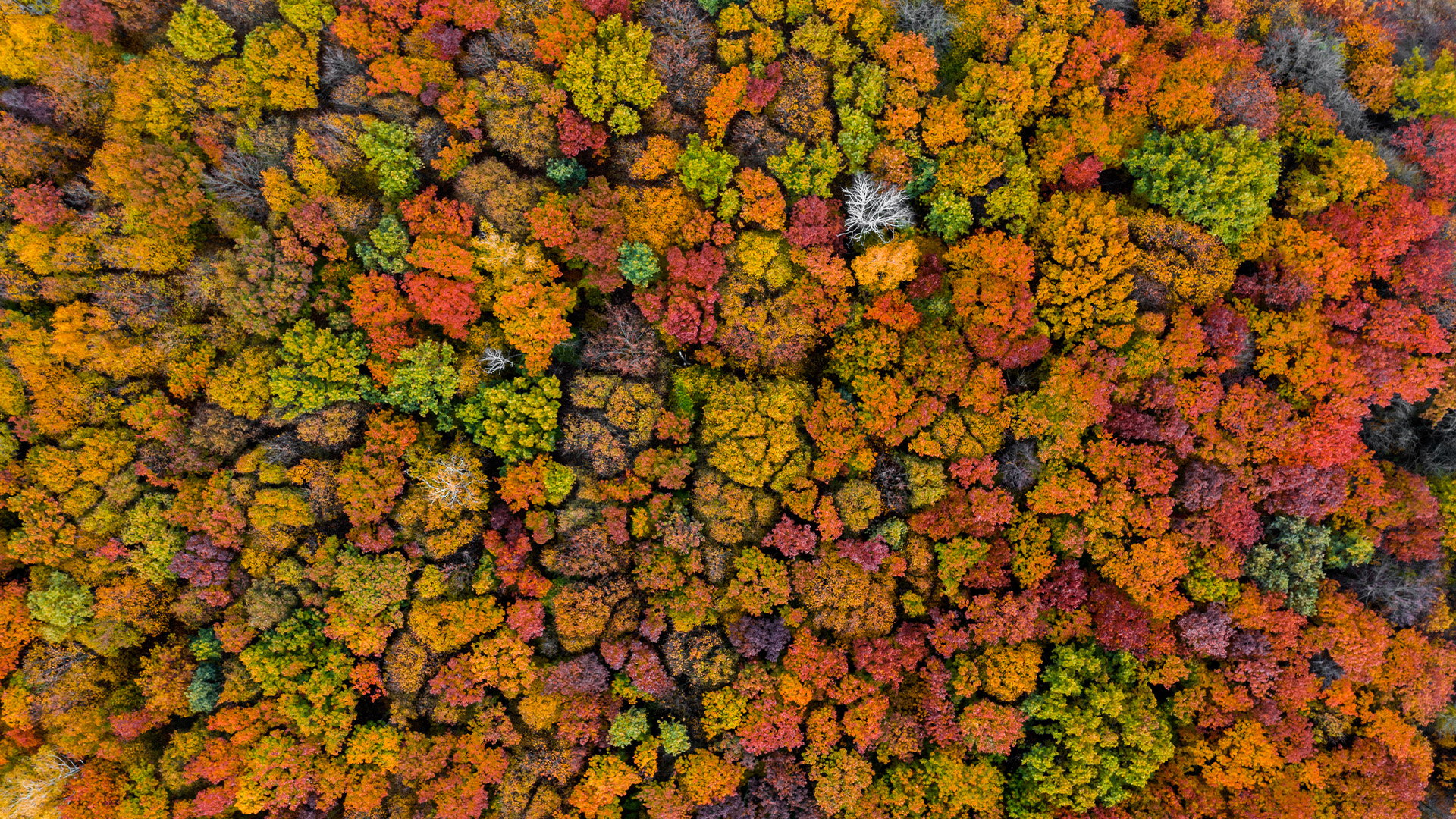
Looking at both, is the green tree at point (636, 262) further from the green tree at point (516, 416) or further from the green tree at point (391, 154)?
the green tree at point (391, 154)

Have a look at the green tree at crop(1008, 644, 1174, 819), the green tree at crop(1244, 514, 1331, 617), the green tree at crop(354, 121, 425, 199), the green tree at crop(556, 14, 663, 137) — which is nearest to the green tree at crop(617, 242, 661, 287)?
the green tree at crop(556, 14, 663, 137)

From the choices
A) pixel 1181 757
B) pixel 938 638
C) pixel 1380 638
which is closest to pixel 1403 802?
pixel 1380 638

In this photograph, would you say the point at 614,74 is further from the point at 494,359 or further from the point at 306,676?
the point at 306,676

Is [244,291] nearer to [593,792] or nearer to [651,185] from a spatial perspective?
[651,185]

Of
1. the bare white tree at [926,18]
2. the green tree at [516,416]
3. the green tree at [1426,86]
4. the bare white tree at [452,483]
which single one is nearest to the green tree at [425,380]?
the green tree at [516,416]

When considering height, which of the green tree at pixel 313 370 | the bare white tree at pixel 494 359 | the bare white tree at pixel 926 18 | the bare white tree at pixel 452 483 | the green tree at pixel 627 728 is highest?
the bare white tree at pixel 926 18

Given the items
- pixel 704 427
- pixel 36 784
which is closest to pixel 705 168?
pixel 704 427
